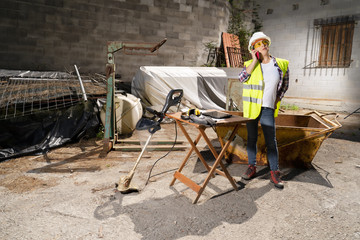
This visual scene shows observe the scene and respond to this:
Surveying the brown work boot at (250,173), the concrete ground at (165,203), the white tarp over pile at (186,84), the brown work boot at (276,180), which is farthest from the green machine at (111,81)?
the white tarp over pile at (186,84)

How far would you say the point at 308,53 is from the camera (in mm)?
10664

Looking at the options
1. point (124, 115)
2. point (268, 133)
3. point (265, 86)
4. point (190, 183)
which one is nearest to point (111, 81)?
point (124, 115)

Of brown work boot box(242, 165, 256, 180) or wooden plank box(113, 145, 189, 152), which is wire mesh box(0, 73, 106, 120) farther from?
brown work boot box(242, 165, 256, 180)

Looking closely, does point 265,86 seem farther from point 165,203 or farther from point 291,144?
point 165,203

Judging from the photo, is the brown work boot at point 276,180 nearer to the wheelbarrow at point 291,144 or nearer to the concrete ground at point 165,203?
the concrete ground at point 165,203

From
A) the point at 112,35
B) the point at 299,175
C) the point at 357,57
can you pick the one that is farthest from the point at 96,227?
the point at 357,57

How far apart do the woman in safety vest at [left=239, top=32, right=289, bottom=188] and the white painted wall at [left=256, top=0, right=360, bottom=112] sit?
832cm

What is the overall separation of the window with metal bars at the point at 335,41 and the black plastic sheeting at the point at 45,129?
30.7ft

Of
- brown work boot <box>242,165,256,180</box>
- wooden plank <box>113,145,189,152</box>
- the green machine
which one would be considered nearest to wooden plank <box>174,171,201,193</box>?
brown work boot <box>242,165,256,180</box>

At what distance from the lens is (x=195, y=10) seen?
9.74 meters

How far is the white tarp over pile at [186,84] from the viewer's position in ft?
23.9

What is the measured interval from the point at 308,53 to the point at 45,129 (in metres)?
10.3

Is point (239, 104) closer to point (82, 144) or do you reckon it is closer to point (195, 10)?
point (82, 144)

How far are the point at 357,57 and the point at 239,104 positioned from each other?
6.06 m
